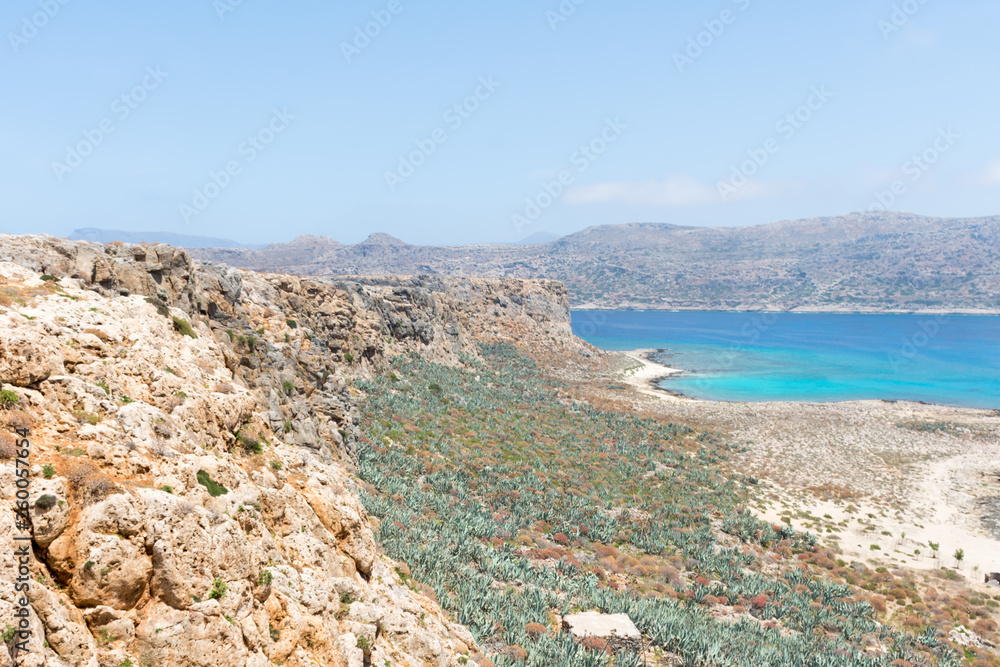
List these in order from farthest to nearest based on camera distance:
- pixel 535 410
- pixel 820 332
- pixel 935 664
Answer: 1. pixel 820 332
2. pixel 535 410
3. pixel 935 664

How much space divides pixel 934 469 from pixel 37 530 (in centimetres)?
4790

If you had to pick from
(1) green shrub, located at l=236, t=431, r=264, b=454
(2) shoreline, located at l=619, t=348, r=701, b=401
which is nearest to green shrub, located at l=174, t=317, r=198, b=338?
(1) green shrub, located at l=236, t=431, r=264, b=454

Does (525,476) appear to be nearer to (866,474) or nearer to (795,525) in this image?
(795,525)

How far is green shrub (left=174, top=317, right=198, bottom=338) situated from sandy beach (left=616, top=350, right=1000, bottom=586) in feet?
89.3

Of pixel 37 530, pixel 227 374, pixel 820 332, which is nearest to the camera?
pixel 37 530

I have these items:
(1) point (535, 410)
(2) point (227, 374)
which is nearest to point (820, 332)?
(1) point (535, 410)

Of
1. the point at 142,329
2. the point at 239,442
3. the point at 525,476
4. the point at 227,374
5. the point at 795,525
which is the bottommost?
the point at 795,525

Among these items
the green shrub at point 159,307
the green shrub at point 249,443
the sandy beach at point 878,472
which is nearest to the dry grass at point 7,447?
the green shrub at point 249,443

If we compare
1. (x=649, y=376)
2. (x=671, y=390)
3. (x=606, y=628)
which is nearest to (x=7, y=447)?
(x=606, y=628)

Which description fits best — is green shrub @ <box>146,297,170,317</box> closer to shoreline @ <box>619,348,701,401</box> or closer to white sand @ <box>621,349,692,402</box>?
white sand @ <box>621,349,692,402</box>

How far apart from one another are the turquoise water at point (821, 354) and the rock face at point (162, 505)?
5935 cm

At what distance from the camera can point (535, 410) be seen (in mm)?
40844

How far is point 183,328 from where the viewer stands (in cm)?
1280

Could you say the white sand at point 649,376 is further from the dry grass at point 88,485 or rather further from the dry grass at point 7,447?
the dry grass at point 7,447
